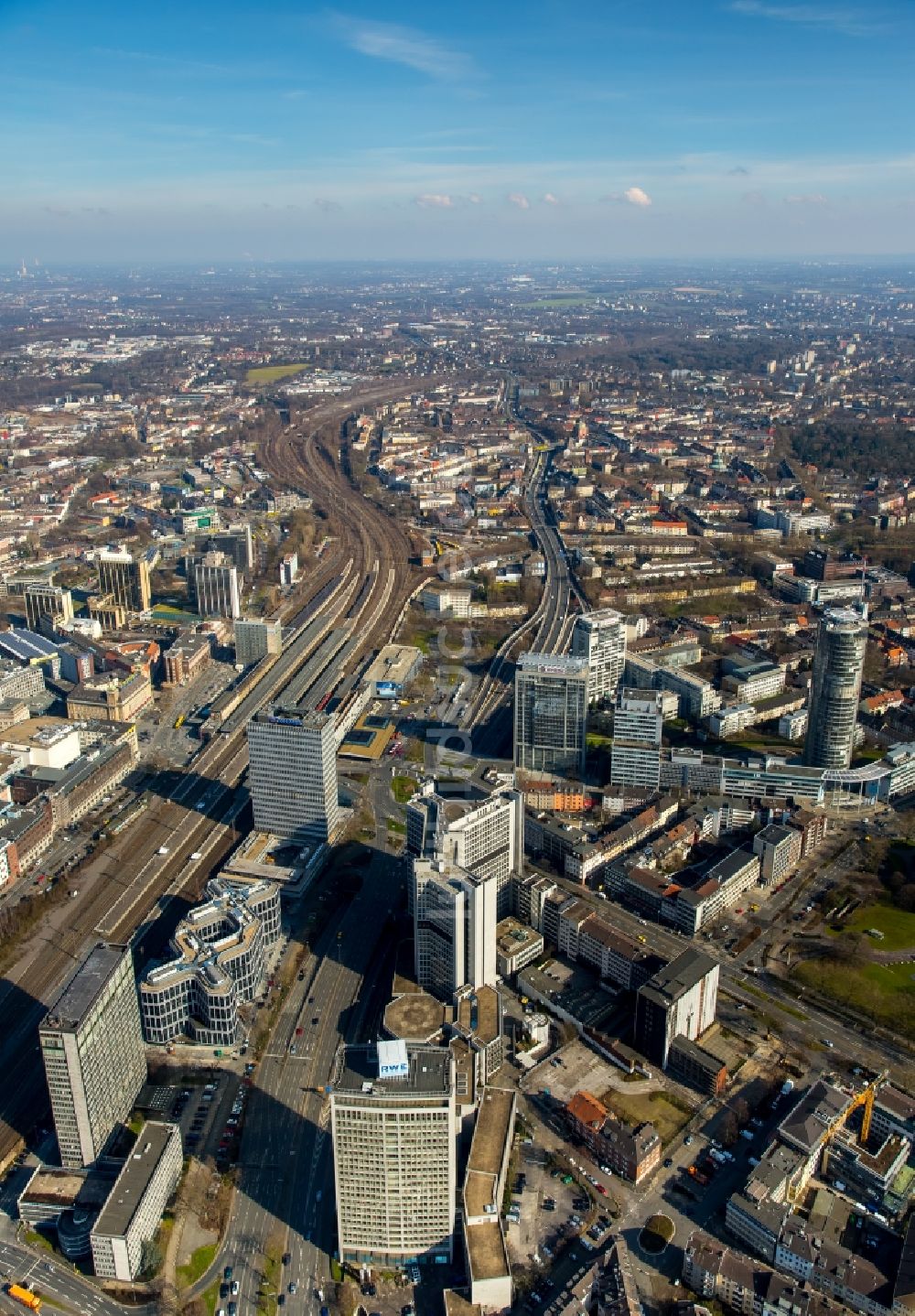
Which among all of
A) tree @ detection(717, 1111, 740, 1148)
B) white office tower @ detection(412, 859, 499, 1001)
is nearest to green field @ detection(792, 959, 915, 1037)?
tree @ detection(717, 1111, 740, 1148)

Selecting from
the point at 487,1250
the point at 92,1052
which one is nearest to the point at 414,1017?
the point at 487,1250

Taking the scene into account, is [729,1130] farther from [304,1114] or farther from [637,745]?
[637,745]

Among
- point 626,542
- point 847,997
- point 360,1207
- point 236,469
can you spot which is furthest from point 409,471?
point 360,1207

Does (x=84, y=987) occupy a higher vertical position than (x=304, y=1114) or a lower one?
higher

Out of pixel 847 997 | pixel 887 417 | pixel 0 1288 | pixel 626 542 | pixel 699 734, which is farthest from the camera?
pixel 887 417

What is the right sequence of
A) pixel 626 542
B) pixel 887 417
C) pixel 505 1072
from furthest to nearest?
pixel 887 417 < pixel 626 542 < pixel 505 1072

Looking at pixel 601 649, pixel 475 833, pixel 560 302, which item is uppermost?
pixel 560 302

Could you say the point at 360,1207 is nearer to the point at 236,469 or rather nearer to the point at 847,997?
the point at 847,997
